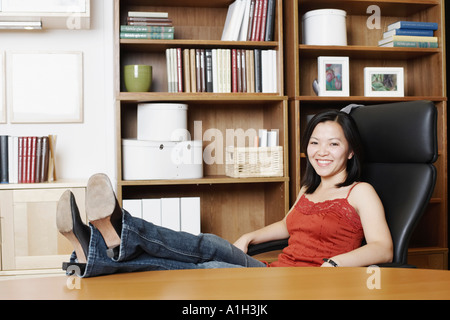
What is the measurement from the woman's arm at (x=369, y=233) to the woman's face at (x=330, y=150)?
5.0 inches

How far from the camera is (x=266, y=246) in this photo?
174 cm

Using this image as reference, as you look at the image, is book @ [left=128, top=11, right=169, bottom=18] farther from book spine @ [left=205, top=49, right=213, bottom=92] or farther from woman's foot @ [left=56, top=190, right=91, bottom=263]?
woman's foot @ [left=56, top=190, right=91, bottom=263]

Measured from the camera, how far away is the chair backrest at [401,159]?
1.51 meters

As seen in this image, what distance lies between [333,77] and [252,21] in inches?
21.3

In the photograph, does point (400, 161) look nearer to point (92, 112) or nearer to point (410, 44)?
point (410, 44)

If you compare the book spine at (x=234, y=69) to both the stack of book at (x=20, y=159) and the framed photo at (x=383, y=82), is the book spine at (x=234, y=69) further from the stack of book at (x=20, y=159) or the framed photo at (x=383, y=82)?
the stack of book at (x=20, y=159)

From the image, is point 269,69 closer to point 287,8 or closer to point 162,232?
point 287,8

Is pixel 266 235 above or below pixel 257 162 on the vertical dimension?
below

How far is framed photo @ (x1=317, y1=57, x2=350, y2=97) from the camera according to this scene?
2684 millimetres

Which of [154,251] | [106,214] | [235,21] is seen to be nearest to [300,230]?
[154,251]

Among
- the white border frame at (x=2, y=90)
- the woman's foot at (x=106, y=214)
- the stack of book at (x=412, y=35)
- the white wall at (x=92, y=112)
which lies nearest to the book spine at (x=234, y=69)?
the white wall at (x=92, y=112)
